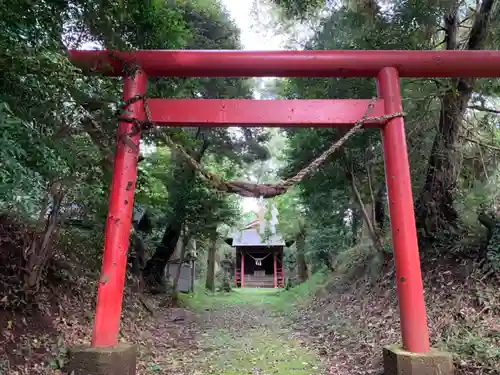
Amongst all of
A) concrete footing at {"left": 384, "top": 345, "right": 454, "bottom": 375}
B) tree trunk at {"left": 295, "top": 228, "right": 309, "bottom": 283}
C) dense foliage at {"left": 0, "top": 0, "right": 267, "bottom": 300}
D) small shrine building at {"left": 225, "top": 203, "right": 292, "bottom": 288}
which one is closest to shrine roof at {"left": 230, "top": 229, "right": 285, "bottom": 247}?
small shrine building at {"left": 225, "top": 203, "right": 292, "bottom": 288}

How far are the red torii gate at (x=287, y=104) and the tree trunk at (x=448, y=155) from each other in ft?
6.18

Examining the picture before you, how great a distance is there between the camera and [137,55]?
4.15 meters

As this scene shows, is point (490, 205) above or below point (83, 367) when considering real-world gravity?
above

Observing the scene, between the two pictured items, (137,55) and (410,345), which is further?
(137,55)

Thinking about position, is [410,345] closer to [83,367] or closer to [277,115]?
[277,115]

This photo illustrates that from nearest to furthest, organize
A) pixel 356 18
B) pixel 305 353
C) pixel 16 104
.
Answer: pixel 16 104, pixel 305 353, pixel 356 18

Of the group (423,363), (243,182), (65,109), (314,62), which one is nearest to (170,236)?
(243,182)

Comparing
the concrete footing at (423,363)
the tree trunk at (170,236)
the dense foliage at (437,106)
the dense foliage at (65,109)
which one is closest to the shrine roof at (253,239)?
the tree trunk at (170,236)

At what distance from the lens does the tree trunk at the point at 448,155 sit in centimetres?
593

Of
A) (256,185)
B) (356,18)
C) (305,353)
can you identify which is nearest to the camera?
(256,185)

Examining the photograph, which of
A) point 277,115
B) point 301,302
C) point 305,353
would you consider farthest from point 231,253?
point 277,115

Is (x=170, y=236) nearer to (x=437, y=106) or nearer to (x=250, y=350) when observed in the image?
(x=250, y=350)

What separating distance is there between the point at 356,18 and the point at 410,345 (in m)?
5.21

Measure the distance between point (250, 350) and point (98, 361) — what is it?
3.24 metres
